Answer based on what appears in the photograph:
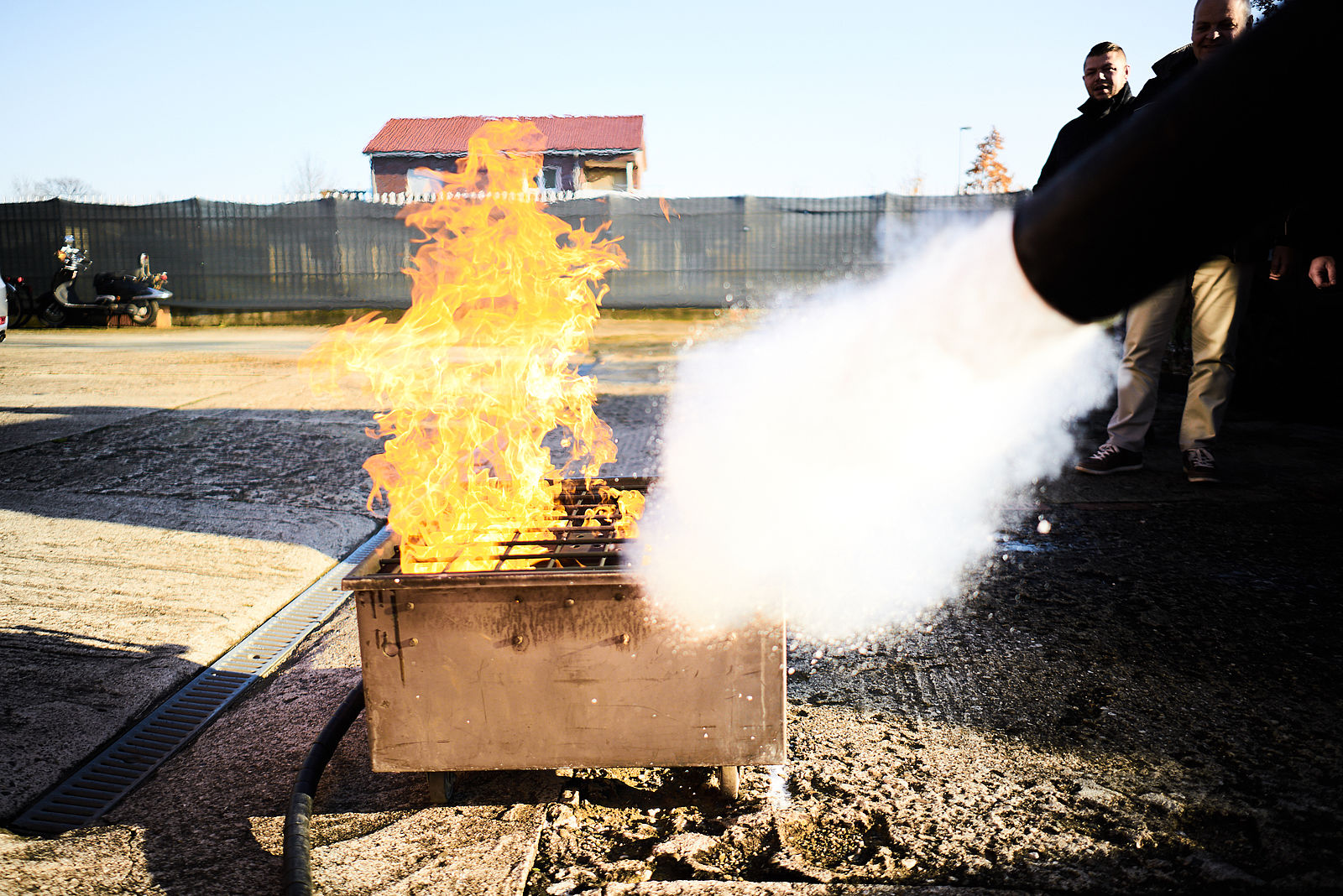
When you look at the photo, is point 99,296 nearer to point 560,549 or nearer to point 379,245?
point 379,245

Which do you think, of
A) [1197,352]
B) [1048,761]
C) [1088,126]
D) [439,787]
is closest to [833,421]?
[1048,761]

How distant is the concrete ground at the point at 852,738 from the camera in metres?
1.78

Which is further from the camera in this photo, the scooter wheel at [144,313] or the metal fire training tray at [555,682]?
the scooter wheel at [144,313]

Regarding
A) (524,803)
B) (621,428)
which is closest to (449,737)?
(524,803)

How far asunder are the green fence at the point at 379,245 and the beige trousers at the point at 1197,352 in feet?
43.6

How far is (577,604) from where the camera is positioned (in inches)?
74.4

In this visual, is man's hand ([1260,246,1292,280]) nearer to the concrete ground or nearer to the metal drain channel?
the concrete ground

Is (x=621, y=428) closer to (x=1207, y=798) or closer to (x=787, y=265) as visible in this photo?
(x=1207, y=798)

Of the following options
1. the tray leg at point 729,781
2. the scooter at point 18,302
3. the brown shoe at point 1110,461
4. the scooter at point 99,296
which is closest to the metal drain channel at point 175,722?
the tray leg at point 729,781

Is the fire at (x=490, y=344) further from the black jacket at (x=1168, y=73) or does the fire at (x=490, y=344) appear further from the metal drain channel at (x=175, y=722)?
the black jacket at (x=1168, y=73)

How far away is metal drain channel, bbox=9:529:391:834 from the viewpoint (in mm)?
2076

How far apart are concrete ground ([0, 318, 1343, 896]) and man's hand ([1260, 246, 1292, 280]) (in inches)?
45.1

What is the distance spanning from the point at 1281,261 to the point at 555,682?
4577 mm

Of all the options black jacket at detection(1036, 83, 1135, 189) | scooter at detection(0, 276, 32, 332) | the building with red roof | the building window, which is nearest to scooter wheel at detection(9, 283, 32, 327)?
scooter at detection(0, 276, 32, 332)
